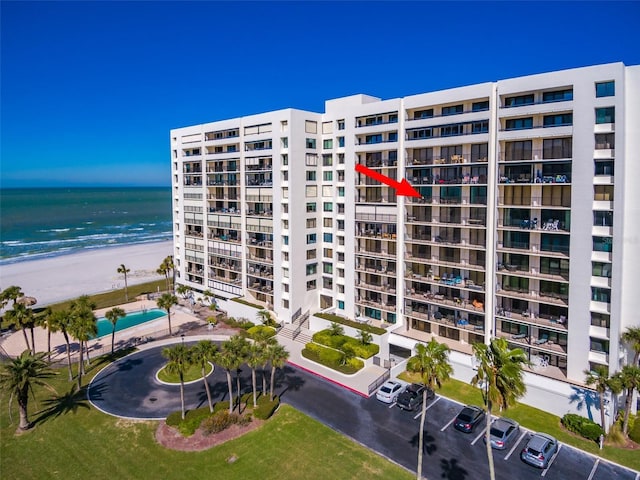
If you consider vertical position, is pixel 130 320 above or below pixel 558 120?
below

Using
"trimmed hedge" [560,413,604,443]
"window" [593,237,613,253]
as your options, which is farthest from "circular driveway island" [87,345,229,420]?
"window" [593,237,613,253]

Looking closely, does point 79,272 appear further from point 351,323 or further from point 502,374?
point 502,374

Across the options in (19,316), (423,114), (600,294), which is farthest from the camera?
(423,114)

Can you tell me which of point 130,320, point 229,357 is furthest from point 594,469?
point 130,320

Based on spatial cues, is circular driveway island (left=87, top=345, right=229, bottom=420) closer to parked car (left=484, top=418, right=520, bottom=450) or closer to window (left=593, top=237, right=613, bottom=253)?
parked car (left=484, top=418, right=520, bottom=450)

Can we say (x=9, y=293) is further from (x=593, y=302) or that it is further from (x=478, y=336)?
(x=593, y=302)

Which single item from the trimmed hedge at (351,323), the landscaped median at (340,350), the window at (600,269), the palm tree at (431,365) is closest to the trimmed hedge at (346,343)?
the landscaped median at (340,350)

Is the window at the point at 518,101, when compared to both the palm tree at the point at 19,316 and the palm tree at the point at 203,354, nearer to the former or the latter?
the palm tree at the point at 203,354

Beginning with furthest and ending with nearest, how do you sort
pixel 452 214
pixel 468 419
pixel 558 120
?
1. pixel 452 214
2. pixel 558 120
3. pixel 468 419

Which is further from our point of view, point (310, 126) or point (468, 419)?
point (310, 126)
